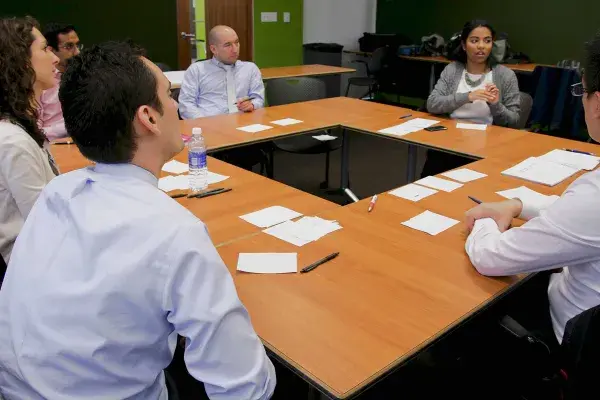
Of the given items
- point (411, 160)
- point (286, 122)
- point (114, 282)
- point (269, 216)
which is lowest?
point (411, 160)

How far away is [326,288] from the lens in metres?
1.48

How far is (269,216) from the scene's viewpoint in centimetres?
199

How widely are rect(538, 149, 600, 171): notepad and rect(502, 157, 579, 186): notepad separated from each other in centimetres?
7

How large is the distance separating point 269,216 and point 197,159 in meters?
0.56

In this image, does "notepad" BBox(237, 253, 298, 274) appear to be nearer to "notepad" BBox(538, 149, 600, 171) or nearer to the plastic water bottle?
the plastic water bottle

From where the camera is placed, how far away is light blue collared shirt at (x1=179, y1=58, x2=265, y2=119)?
411 centimetres

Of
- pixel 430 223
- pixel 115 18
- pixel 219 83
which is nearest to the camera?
pixel 430 223

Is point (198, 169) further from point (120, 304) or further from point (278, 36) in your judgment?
point (278, 36)

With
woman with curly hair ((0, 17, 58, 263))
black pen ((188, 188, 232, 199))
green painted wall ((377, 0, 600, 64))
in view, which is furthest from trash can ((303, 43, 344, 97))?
woman with curly hair ((0, 17, 58, 263))

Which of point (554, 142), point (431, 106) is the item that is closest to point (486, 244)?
point (554, 142)

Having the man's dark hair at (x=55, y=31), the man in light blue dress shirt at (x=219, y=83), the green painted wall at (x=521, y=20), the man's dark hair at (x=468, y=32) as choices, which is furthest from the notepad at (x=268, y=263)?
the green painted wall at (x=521, y=20)

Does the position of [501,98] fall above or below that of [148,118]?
below

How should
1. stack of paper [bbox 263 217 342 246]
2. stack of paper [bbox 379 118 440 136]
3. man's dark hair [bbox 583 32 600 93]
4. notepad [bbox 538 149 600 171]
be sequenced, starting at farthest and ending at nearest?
stack of paper [bbox 379 118 440 136] < notepad [bbox 538 149 600 171] < stack of paper [bbox 263 217 342 246] < man's dark hair [bbox 583 32 600 93]

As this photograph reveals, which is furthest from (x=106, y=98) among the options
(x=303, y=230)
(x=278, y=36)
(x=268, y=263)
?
(x=278, y=36)
